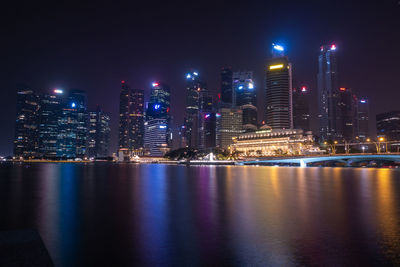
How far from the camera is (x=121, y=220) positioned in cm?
1931

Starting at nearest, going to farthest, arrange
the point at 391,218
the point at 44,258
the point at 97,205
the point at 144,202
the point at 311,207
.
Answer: the point at 44,258, the point at 391,218, the point at 311,207, the point at 97,205, the point at 144,202

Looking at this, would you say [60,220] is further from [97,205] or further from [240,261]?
[240,261]

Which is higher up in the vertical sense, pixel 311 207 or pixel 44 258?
pixel 44 258

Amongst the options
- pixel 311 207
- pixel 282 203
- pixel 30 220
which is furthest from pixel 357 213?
pixel 30 220

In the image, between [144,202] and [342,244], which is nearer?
[342,244]

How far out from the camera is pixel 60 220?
19.7 m

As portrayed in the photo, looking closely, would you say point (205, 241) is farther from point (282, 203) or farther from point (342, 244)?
point (282, 203)

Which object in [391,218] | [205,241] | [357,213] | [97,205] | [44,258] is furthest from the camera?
[97,205]

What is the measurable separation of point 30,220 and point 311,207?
22.1 m

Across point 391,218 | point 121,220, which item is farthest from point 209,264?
point 391,218

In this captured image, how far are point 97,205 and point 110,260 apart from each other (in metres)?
15.9

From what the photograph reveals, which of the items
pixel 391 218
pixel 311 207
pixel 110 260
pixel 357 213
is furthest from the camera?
pixel 311 207

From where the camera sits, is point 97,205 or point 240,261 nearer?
point 240,261

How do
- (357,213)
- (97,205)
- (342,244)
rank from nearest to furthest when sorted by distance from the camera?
(342,244), (357,213), (97,205)
